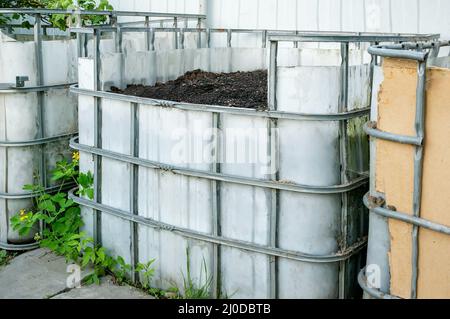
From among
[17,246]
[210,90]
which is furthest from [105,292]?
[210,90]

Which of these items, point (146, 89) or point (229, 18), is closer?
point (146, 89)

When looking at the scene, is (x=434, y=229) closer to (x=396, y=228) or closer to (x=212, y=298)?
(x=396, y=228)

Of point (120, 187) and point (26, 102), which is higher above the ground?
point (26, 102)

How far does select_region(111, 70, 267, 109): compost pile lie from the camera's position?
5.18 m

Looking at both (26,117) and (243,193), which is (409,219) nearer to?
(243,193)

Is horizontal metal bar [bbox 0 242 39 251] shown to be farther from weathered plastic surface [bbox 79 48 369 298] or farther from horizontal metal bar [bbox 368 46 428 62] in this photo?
horizontal metal bar [bbox 368 46 428 62]

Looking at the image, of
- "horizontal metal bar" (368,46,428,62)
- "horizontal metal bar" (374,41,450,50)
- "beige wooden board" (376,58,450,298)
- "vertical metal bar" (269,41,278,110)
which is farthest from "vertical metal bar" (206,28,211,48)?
"beige wooden board" (376,58,450,298)

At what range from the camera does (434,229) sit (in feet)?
10.7

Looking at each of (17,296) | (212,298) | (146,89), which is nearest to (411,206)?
(212,298)

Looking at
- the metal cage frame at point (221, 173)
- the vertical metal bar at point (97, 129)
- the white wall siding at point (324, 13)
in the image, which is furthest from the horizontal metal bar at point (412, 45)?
the vertical metal bar at point (97, 129)

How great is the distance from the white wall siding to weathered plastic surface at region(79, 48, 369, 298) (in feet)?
7.03

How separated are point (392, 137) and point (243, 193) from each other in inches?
51.2
